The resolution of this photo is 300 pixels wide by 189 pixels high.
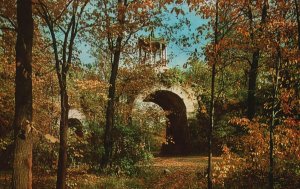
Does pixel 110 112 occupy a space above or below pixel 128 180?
above

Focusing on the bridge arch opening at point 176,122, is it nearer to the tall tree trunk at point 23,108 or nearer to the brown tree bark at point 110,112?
the brown tree bark at point 110,112

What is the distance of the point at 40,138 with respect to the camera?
15.7 m

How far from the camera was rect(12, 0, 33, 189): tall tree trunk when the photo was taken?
7742mm

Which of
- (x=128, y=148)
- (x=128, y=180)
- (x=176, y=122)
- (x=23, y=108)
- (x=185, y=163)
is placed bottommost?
(x=128, y=180)

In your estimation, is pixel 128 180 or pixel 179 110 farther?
pixel 179 110

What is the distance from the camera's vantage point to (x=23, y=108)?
7.77 meters

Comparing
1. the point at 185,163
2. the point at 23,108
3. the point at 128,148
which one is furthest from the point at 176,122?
the point at 23,108

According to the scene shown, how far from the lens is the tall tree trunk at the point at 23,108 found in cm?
774

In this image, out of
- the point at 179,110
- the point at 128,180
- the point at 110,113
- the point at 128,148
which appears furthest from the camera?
the point at 179,110

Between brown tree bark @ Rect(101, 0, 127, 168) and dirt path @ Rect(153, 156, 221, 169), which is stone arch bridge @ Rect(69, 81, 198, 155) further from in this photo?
brown tree bark @ Rect(101, 0, 127, 168)

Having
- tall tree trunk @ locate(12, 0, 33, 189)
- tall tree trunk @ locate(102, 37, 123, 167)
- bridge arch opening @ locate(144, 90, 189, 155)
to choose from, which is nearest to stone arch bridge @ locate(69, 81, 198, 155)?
bridge arch opening @ locate(144, 90, 189, 155)

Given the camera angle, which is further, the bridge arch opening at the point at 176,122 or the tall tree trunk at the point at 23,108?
the bridge arch opening at the point at 176,122

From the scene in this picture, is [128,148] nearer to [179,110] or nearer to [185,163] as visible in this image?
[185,163]

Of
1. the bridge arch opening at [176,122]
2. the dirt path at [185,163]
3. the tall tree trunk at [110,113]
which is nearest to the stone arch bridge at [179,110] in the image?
the bridge arch opening at [176,122]
